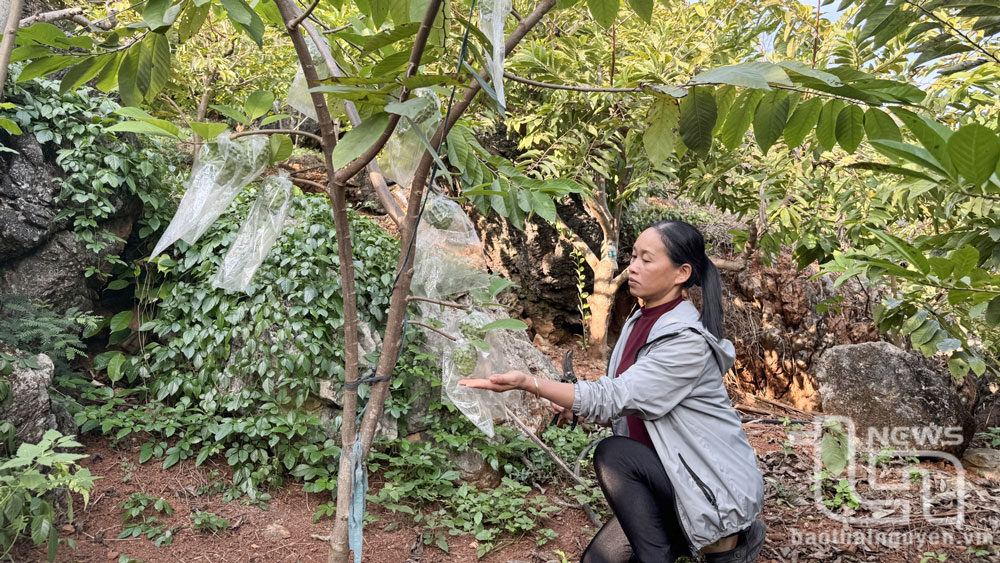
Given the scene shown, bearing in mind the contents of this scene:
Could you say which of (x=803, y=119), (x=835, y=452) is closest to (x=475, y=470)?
(x=835, y=452)

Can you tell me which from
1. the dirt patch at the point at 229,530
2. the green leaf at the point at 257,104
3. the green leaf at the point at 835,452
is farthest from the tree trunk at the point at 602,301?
the green leaf at the point at 257,104

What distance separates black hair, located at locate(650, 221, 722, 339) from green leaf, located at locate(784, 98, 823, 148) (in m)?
0.51

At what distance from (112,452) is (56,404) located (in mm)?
336

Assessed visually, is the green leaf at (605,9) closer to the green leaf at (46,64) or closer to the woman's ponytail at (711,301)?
the woman's ponytail at (711,301)

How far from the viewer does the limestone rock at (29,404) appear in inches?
83.4

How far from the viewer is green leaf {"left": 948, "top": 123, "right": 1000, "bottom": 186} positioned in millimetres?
689

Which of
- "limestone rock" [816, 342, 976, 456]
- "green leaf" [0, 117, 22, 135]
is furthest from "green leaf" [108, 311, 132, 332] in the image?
"limestone rock" [816, 342, 976, 456]

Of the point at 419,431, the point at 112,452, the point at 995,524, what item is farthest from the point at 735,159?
the point at 112,452

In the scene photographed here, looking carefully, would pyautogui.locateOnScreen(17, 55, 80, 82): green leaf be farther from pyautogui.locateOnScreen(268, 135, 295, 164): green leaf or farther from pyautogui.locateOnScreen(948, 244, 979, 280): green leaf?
pyautogui.locateOnScreen(948, 244, 979, 280): green leaf

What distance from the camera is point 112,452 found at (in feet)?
8.83

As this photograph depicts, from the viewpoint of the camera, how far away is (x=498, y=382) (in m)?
1.32

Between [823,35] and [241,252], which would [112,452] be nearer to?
[241,252]

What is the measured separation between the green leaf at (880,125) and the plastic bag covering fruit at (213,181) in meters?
1.24

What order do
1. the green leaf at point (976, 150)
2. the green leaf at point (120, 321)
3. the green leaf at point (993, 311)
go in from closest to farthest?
the green leaf at point (976, 150)
the green leaf at point (993, 311)
the green leaf at point (120, 321)
